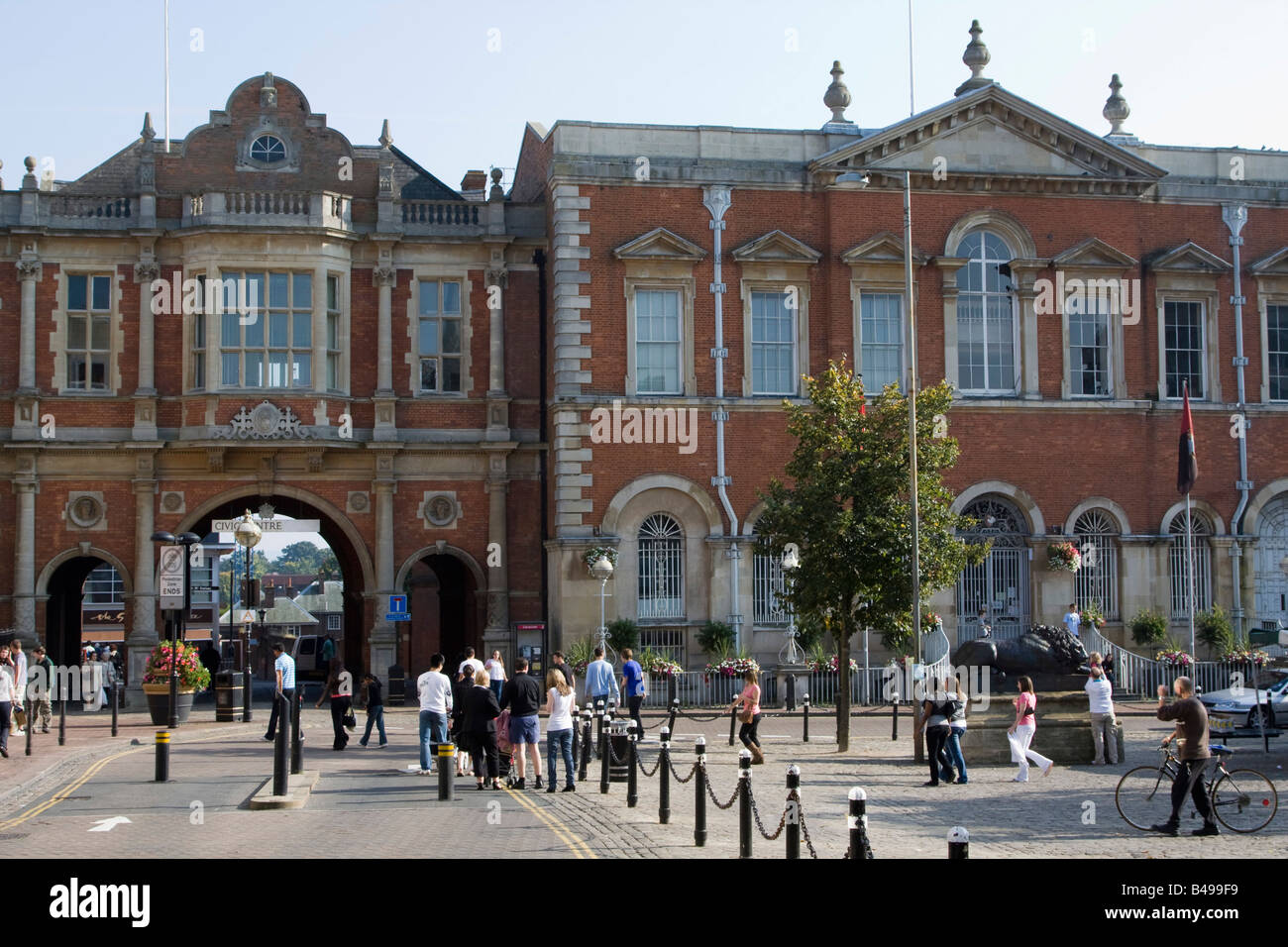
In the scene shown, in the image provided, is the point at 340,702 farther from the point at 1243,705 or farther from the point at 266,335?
the point at 1243,705

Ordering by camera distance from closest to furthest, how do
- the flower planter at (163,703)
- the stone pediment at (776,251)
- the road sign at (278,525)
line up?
1. the flower planter at (163,703)
2. the road sign at (278,525)
3. the stone pediment at (776,251)

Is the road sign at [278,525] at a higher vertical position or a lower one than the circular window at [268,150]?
lower

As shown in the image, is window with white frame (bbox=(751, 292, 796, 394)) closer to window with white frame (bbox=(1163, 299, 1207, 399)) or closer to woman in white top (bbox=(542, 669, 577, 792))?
window with white frame (bbox=(1163, 299, 1207, 399))

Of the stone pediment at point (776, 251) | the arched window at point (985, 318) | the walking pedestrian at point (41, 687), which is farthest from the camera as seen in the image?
the arched window at point (985, 318)

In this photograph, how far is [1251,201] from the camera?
129ft

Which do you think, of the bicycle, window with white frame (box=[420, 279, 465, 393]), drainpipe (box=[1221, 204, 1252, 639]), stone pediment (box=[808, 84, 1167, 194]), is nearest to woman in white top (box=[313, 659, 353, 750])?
window with white frame (box=[420, 279, 465, 393])

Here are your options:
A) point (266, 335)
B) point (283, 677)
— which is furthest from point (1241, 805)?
point (266, 335)

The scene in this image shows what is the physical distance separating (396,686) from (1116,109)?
23.1 metres

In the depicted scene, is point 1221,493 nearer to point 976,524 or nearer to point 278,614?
point 976,524

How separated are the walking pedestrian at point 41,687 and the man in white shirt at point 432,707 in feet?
29.5

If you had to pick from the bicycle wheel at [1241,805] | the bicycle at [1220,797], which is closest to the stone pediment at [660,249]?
the bicycle at [1220,797]

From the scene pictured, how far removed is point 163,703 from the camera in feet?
97.1

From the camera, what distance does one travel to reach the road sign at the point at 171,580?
29938 millimetres

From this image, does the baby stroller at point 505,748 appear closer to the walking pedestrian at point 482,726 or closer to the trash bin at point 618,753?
the walking pedestrian at point 482,726
